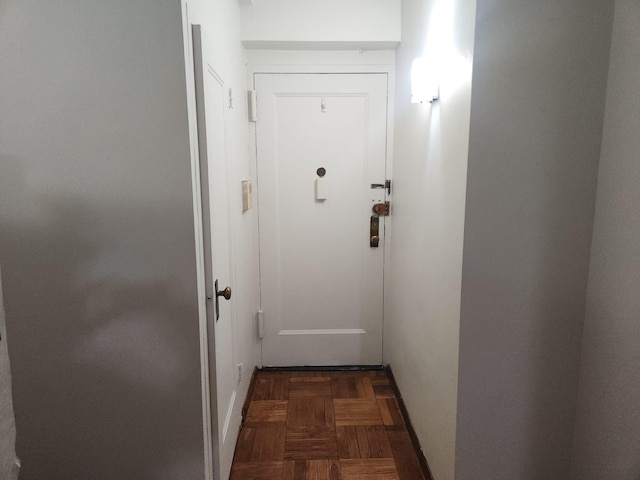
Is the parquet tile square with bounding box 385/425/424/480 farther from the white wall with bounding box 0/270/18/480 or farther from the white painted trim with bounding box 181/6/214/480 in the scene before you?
the white wall with bounding box 0/270/18/480

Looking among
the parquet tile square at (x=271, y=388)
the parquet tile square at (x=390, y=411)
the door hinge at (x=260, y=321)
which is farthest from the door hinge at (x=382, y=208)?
the parquet tile square at (x=271, y=388)

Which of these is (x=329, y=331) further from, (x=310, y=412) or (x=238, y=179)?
(x=238, y=179)

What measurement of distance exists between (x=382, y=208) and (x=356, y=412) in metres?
1.23

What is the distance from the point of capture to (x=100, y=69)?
1.12 metres

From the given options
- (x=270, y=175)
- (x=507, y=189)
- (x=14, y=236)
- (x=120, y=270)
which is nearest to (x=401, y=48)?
(x=270, y=175)

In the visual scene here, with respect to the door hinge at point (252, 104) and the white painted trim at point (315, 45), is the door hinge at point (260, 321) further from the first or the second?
the white painted trim at point (315, 45)

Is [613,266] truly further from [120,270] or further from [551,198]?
[120,270]

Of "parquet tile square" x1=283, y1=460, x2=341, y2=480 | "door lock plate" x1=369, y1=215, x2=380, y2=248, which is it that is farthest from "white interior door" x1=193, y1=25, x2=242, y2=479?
"door lock plate" x1=369, y1=215, x2=380, y2=248

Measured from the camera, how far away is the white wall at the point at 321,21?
2.21 m

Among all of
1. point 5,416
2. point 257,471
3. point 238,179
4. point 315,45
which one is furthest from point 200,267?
point 315,45

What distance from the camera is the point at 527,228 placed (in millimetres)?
1284

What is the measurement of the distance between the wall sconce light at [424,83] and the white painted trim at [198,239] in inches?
36.0

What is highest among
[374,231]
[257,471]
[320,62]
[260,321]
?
[320,62]

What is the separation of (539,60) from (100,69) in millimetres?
1311
